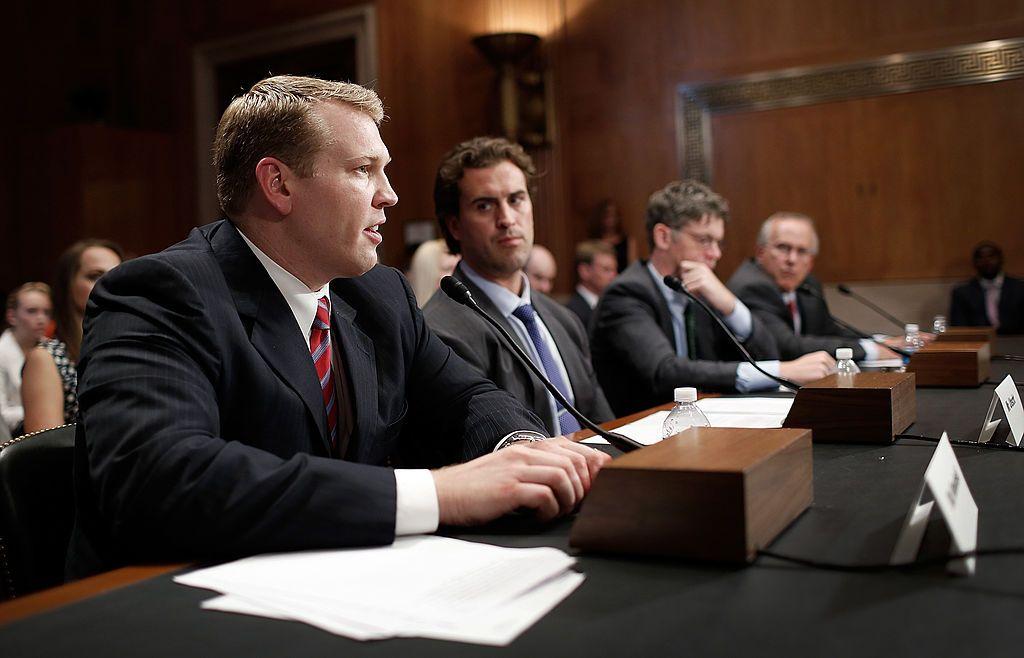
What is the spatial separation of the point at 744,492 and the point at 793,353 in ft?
9.41

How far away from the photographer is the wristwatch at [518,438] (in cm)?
159

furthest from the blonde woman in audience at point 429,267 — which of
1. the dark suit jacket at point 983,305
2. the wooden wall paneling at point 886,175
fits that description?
the dark suit jacket at point 983,305

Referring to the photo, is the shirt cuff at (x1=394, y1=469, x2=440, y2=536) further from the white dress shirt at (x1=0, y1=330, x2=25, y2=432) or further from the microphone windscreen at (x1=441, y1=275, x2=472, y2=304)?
the white dress shirt at (x1=0, y1=330, x2=25, y2=432)

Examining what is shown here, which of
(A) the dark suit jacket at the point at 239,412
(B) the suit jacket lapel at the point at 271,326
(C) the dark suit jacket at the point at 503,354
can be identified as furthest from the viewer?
(C) the dark suit jacket at the point at 503,354

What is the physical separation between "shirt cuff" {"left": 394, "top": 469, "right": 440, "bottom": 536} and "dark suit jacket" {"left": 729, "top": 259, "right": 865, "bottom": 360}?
2.46m

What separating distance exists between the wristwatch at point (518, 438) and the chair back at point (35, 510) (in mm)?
675

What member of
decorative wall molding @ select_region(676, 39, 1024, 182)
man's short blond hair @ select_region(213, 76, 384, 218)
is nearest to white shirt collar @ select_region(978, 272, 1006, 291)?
decorative wall molding @ select_region(676, 39, 1024, 182)

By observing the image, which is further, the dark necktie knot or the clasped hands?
the dark necktie knot

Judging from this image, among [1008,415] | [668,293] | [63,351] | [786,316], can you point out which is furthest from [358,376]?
[786,316]

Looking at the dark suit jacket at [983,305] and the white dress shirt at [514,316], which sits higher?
the white dress shirt at [514,316]

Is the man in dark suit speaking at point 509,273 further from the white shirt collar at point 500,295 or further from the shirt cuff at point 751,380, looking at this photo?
the shirt cuff at point 751,380

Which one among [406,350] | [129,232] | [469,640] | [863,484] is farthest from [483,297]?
[129,232]

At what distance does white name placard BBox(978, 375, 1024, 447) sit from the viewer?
1.58 metres

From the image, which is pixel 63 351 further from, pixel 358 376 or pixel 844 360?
pixel 844 360
